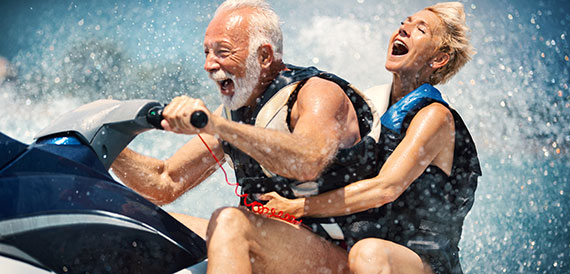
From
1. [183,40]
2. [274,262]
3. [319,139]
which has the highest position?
[319,139]

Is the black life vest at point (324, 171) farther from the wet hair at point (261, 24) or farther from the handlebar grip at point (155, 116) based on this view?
the handlebar grip at point (155, 116)

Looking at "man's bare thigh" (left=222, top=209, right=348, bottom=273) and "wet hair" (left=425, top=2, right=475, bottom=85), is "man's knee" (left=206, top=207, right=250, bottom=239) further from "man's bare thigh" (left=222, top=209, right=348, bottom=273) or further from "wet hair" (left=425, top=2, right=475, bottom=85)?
"wet hair" (left=425, top=2, right=475, bottom=85)

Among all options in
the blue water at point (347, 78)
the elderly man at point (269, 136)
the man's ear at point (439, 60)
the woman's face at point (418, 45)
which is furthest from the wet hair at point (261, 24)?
the blue water at point (347, 78)

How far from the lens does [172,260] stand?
1.80 m

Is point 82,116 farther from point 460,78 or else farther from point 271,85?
point 460,78

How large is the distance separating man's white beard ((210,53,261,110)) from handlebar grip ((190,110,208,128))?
47 cm

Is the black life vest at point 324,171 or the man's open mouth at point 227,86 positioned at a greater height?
the man's open mouth at point 227,86

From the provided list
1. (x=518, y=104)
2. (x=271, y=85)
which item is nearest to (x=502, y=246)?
(x=518, y=104)

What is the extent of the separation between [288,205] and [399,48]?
1047mm

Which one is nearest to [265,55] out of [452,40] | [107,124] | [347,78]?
[107,124]

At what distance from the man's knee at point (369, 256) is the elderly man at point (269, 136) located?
108 millimetres

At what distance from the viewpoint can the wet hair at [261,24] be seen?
208 cm

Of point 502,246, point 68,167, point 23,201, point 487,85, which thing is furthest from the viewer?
point 487,85

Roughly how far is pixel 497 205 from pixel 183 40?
3390 mm
